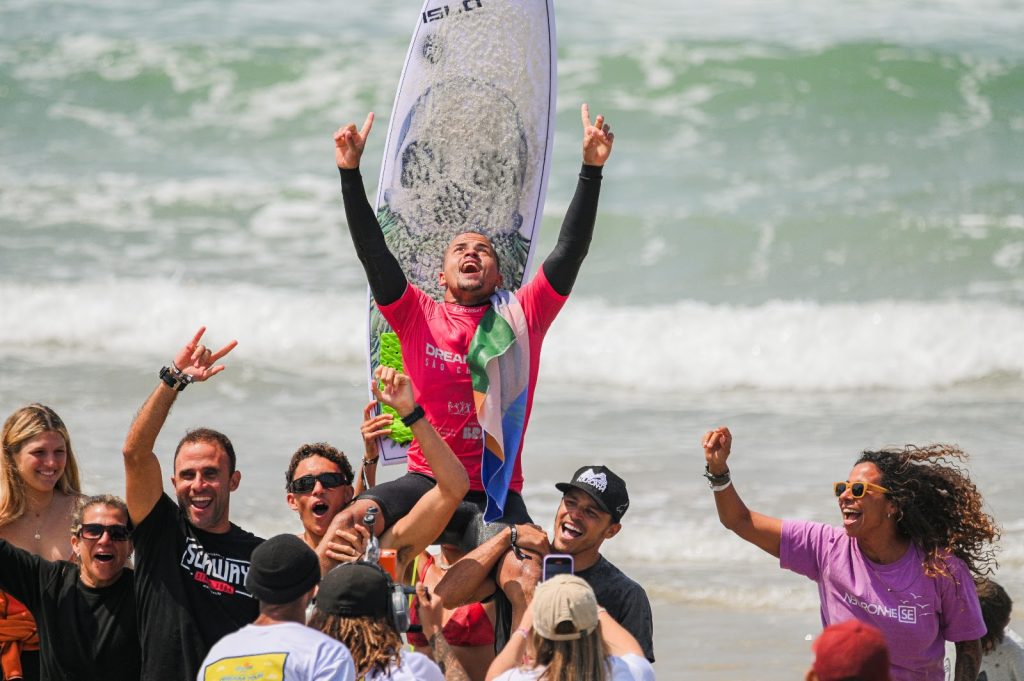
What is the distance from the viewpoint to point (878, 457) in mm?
4719

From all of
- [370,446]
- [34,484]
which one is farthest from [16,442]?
[370,446]

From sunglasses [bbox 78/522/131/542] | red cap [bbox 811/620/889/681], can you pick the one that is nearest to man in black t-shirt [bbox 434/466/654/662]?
sunglasses [bbox 78/522/131/542]

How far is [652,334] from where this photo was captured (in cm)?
1298

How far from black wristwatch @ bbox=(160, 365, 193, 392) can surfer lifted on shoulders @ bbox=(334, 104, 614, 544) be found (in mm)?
936

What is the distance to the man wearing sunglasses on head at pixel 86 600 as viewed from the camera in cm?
434

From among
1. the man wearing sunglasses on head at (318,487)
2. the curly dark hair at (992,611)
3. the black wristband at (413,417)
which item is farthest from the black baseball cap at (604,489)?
the curly dark hair at (992,611)

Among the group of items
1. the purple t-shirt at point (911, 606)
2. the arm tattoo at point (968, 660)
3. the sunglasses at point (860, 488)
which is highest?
the sunglasses at point (860, 488)

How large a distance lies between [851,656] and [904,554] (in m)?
1.63

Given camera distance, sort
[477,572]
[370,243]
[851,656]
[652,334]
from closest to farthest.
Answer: [851,656] < [477,572] < [370,243] < [652,334]

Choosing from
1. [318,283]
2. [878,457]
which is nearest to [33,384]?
[318,283]

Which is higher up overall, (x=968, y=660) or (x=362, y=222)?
(x=362, y=222)

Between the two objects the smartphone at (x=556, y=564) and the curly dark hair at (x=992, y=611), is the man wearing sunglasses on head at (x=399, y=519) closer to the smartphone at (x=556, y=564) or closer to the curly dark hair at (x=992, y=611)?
the smartphone at (x=556, y=564)

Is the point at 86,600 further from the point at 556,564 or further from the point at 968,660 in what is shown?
the point at 968,660

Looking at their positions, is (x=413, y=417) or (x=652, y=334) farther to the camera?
(x=652, y=334)
